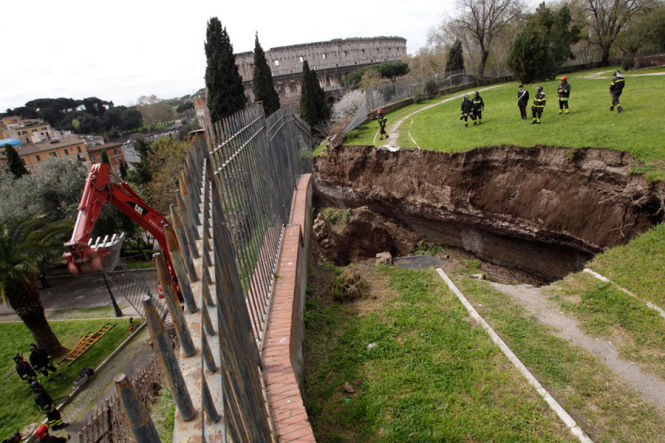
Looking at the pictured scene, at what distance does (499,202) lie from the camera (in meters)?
11.5

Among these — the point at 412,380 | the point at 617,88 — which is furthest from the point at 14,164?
the point at 617,88

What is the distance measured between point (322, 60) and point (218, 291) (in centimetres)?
6411

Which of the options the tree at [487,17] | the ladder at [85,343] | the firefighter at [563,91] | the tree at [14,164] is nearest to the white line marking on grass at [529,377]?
the firefighter at [563,91]

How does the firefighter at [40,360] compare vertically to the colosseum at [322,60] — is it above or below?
below

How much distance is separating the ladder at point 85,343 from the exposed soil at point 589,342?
12.7 metres

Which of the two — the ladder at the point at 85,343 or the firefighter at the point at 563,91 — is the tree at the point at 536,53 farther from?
the ladder at the point at 85,343

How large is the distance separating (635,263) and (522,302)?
2.50 meters

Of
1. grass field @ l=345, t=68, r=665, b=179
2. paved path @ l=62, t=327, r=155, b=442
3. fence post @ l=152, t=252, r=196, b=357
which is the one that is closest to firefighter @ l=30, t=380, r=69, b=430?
paved path @ l=62, t=327, r=155, b=442

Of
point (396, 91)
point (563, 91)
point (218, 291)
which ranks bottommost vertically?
point (218, 291)

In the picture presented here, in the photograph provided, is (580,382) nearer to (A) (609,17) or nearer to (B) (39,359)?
(B) (39,359)

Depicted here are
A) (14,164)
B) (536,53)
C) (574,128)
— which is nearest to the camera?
(574,128)

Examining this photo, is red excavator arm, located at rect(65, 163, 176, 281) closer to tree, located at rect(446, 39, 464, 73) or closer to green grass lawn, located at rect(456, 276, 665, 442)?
green grass lawn, located at rect(456, 276, 665, 442)

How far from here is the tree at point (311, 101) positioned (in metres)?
24.8

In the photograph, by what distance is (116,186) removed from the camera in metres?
7.47
